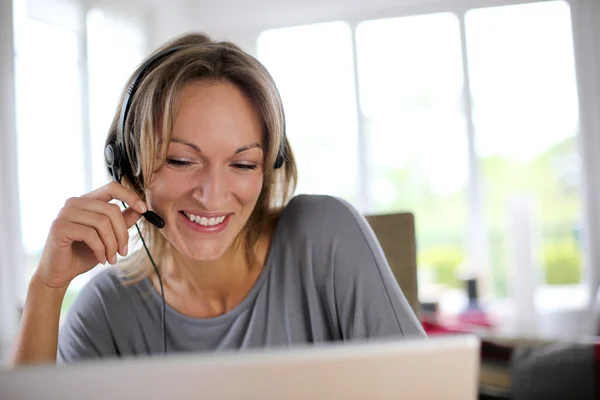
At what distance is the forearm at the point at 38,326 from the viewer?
0.96 meters

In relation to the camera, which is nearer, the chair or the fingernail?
the fingernail

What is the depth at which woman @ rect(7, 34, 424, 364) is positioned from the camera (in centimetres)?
94

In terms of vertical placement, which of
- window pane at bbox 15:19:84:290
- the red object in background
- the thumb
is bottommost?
the red object in background

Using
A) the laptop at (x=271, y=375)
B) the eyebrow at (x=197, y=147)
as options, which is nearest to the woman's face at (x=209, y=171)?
the eyebrow at (x=197, y=147)

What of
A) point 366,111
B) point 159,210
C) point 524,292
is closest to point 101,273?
point 159,210

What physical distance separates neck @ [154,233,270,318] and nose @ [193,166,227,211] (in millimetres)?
168

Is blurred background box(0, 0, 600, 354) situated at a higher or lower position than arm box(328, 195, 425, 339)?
higher

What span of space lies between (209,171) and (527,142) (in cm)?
455

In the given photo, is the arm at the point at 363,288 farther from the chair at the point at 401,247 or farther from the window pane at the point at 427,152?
the window pane at the point at 427,152

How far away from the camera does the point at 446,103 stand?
5324mm

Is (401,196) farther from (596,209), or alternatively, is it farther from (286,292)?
(286,292)

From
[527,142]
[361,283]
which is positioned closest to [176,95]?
[361,283]

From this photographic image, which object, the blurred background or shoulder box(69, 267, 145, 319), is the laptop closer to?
the blurred background

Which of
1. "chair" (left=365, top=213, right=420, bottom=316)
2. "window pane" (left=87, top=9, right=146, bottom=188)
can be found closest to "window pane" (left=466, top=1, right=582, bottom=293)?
"window pane" (left=87, top=9, right=146, bottom=188)
